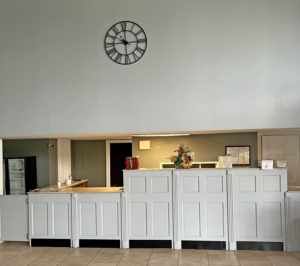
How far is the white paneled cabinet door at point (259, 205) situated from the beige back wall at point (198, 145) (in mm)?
1105

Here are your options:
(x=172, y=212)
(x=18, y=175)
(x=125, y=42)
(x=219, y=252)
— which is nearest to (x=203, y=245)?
(x=219, y=252)

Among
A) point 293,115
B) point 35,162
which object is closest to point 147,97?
point 293,115

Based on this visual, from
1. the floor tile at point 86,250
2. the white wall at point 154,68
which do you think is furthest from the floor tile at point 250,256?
the floor tile at point 86,250

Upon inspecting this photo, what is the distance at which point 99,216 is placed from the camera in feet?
18.1

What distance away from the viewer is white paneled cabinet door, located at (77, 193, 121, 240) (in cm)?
549

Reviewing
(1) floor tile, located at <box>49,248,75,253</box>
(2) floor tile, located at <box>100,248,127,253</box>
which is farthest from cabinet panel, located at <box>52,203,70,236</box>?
(2) floor tile, located at <box>100,248,127,253</box>

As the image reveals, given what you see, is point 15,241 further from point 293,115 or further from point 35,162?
point 293,115

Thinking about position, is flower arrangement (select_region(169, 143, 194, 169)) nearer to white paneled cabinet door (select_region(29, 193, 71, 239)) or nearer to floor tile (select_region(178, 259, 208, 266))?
floor tile (select_region(178, 259, 208, 266))

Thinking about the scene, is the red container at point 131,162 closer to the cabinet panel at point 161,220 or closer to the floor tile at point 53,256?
the cabinet panel at point 161,220

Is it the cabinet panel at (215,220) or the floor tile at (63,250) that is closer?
the cabinet panel at (215,220)

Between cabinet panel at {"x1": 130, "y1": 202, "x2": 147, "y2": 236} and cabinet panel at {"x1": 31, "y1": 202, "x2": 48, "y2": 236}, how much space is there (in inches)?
59.9

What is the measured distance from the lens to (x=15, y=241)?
19.9ft

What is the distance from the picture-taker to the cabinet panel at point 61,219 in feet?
18.4

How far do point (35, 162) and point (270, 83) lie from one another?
496 cm
